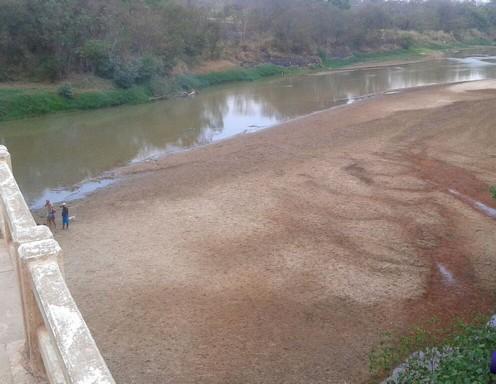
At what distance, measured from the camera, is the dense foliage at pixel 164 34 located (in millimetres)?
36500

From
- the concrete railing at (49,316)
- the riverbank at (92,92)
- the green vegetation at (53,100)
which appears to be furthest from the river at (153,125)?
the concrete railing at (49,316)

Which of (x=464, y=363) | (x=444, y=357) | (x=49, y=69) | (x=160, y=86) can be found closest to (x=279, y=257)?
(x=444, y=357)

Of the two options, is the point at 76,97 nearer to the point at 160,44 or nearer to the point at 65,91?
the point at 65,91

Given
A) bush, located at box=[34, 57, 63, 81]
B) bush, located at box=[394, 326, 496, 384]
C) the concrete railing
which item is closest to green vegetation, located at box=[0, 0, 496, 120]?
bush, located at box=[34, 57, 63, 81]

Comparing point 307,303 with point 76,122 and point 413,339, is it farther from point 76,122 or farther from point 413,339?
point 76,122

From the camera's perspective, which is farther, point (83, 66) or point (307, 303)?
point (83, 66)

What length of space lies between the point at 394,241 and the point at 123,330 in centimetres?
793

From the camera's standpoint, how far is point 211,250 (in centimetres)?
1406

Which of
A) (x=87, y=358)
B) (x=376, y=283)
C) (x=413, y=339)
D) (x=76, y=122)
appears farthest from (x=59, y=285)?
(x=76, y=122)

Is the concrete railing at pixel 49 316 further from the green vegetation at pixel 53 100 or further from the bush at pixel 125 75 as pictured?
the bush at pixel 125 75

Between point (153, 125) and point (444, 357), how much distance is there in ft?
89.6

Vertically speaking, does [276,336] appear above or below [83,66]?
below

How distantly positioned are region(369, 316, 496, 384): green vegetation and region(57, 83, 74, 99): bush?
31.8m

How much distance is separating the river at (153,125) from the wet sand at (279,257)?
2506 millimetres
